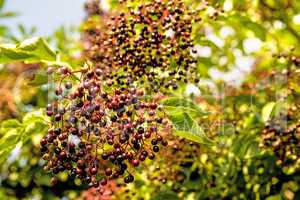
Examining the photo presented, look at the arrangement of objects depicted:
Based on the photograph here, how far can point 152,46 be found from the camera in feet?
10.4

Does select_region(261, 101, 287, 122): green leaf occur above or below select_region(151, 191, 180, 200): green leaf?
above

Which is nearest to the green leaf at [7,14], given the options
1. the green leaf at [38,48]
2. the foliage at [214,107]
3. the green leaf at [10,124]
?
the foliage at [214,107]

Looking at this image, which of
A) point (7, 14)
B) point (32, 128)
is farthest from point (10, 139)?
point (7, 14)

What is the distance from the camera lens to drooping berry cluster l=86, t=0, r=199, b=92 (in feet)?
10.3

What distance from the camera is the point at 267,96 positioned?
4.38m

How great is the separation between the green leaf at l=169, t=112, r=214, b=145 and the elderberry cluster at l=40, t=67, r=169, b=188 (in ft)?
0.32

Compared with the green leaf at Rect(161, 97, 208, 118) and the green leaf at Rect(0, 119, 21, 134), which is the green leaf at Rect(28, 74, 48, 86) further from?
the green leaf at Rect(161, 97, 208, 118)

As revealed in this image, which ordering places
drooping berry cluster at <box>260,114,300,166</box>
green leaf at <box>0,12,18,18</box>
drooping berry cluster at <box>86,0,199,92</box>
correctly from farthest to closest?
green leaf at <box>0,12,18,18</box> < drooping berry cluster at <box>260,114,300,166</box> < drooping berry cluster at <box>86,0,199,92</box>

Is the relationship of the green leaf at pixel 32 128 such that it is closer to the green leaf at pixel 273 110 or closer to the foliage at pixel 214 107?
the foliage at pixel 214 107

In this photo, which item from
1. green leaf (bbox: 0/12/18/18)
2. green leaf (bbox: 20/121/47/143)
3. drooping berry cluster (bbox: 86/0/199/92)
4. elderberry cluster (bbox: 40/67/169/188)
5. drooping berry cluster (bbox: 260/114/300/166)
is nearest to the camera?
elderberry cluster (bbox: 40/67/169/188)

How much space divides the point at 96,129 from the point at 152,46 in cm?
93

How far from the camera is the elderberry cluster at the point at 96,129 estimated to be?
243 centimetres

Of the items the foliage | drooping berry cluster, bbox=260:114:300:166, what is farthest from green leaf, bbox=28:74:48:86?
drooping berry cluster, bbox=260:114:300:166

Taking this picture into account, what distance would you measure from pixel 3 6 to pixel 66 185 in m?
2.18
